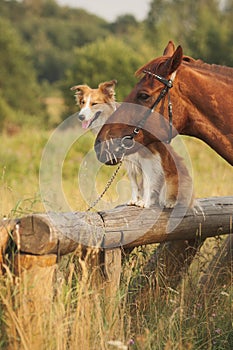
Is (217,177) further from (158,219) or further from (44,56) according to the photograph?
(44,56)

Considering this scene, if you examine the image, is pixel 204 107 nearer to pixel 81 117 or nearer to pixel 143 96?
pixel 143 96

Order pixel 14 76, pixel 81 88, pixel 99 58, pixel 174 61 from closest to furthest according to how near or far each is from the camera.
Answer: pixel 174 61 < pixel 81 88 < pixel 99 58 < pixel 14 76

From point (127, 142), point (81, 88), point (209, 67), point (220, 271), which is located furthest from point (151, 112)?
point (81, 88)

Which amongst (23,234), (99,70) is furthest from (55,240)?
(99,70)

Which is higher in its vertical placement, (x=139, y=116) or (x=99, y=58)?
(x=99, y=58)

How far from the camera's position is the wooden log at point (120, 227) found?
311 centimetres

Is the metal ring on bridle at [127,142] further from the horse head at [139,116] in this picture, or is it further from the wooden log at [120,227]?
the wooden log at [120,227]

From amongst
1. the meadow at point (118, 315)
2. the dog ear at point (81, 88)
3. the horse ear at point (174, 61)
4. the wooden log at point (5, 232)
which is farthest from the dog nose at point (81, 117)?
the wooden log at point (5, 232)

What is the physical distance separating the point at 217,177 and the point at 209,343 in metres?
5.51

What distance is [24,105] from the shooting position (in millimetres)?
26156

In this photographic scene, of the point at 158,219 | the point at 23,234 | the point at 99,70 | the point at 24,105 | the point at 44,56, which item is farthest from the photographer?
the point at 44,56

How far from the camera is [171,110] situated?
3812 millimetres

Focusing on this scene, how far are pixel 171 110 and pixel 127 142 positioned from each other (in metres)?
0.31

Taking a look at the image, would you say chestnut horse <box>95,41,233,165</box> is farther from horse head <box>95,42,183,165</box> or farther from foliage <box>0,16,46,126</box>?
foliage <box>0,16,46,126</box>
